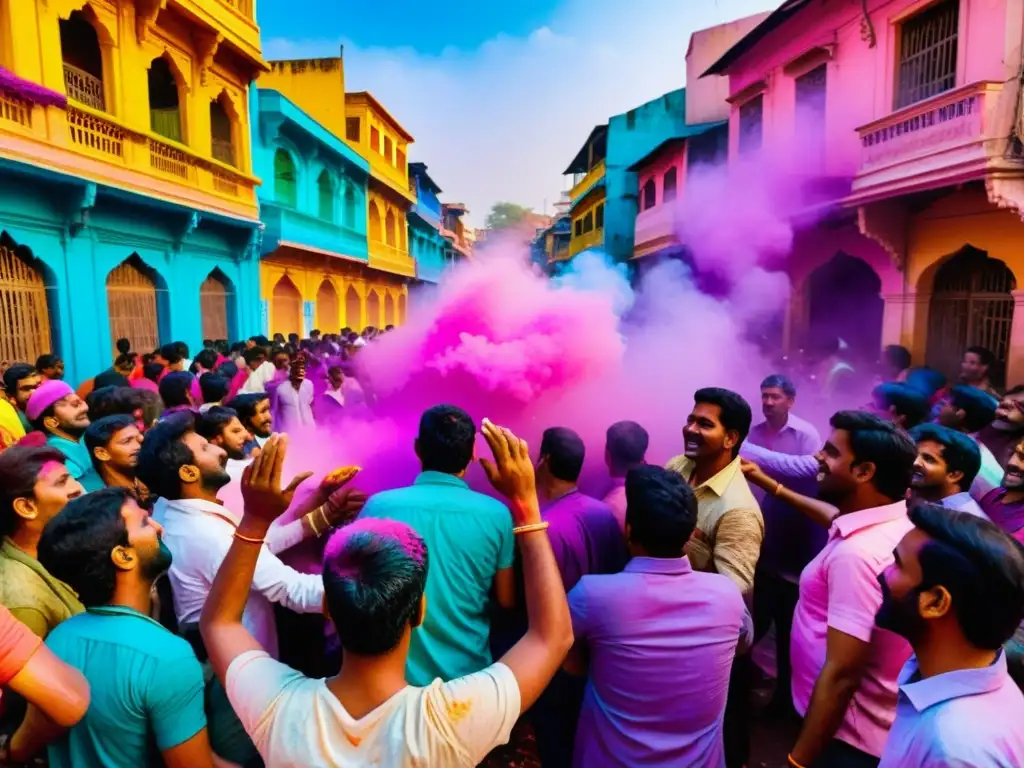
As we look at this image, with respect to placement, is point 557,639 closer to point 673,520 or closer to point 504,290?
point 673,520

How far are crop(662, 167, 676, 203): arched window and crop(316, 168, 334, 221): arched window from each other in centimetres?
1017

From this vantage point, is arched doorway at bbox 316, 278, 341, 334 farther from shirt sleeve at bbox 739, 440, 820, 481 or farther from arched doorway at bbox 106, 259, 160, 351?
shirt sleeve at bbox 739, 440, 820, 481

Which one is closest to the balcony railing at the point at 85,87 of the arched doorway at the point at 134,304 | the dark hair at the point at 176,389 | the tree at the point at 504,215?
the arched doorway at the point at 134,304

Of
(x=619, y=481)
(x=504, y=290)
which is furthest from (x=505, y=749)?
(x=504, y=290)

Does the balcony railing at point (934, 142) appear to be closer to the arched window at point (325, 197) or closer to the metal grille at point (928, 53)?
the metal grille at point (928, 53)

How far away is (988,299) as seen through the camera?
9258mm

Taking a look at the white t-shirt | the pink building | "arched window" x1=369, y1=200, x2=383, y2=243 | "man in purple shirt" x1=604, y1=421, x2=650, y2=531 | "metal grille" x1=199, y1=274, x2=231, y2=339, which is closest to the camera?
the white t-shirt

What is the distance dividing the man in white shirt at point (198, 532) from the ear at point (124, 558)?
1.61 ft

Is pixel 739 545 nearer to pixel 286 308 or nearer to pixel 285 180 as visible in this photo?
pixel 286 308

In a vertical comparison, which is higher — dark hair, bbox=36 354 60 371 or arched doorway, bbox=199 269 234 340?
arched doorway, bbox=199 269 234 340

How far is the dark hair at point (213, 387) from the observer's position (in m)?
5.12

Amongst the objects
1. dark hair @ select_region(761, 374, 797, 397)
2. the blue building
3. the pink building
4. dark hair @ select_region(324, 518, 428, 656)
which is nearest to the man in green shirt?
dark hair @ select_region(324, 518, 428, 656)

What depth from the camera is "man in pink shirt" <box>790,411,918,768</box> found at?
2.01m

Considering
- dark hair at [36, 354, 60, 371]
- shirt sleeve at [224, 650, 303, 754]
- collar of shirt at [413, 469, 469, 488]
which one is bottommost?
shirt sleeve at [224, 650, 303, 754]
